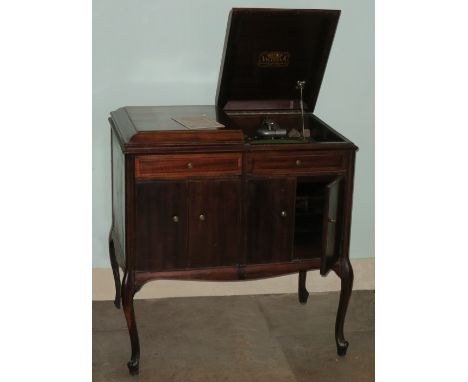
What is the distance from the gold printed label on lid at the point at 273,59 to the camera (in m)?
2.98

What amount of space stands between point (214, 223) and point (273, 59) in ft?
2.64

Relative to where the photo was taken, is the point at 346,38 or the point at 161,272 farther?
the point at 346,38

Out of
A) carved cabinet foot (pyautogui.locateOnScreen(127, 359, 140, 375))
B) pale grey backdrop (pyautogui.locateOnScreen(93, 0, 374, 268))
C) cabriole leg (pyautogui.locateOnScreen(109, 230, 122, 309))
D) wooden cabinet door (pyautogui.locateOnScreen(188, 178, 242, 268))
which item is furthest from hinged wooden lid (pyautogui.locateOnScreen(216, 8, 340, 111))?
carved cabinet foot (pyautogui.locateOnScreen(127, 359, 140, 375))

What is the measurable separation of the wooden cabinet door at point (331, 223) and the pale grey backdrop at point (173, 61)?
2.77 ft

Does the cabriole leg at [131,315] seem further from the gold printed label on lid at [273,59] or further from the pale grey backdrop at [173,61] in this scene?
the gold printed label on lid at [273,59]

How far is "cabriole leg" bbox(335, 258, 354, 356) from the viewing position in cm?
292

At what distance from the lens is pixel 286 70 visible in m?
3.07

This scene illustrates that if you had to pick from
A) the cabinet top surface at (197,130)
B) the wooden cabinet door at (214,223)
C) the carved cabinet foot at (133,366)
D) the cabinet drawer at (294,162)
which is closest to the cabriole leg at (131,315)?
the carved cabinet foot at (133,366)

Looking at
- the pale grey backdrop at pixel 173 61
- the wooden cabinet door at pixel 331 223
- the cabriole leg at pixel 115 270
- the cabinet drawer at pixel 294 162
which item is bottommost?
the cabriole leg at pixel 115 270

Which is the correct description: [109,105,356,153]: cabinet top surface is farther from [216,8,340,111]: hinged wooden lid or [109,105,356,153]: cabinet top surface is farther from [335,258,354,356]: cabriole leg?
[335,258,354,356]: cabriole leg

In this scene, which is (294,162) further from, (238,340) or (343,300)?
(238,340)

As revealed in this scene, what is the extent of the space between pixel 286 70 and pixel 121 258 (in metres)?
1.11
